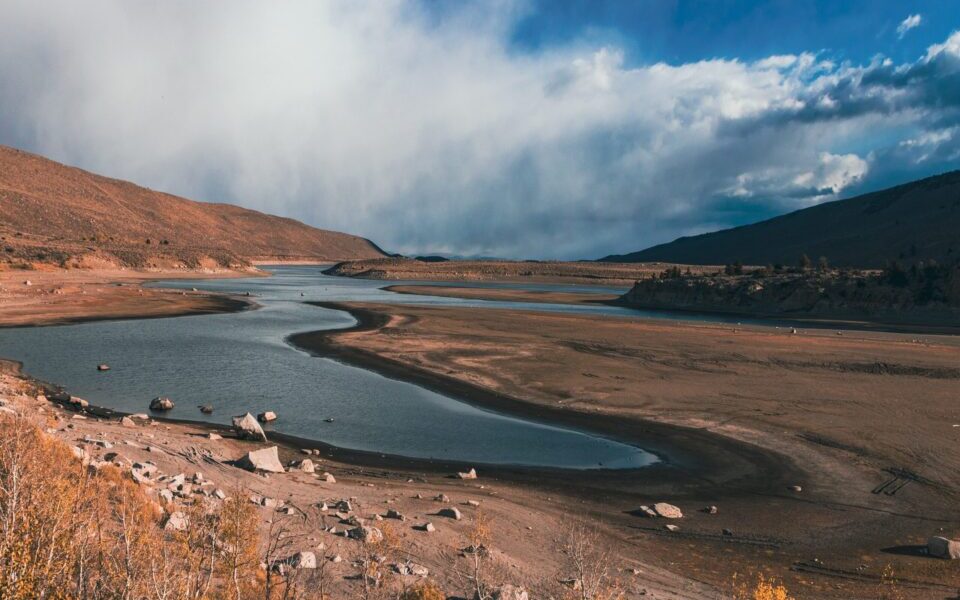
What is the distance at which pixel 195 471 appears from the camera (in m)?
15.9

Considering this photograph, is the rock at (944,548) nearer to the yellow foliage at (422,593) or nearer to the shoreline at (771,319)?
the yellow foliage at (422,593)

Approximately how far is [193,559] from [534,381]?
24.4 metres

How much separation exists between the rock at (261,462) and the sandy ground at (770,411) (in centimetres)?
831

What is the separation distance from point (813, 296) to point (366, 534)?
70.9 m

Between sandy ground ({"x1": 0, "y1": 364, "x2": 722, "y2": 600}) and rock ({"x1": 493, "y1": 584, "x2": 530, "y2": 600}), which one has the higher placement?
rock ({"x1": 493, "y1": 584, "x2": 530, "y2": 600})

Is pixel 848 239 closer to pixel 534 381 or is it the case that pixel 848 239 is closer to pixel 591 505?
pixel 534 381

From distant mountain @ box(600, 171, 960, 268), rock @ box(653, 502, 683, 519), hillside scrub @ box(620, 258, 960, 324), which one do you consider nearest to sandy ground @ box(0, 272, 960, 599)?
rock @ box(653, 502, 683, 519)

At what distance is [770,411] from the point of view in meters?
26.2

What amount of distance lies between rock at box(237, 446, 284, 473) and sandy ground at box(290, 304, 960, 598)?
8.31 meters

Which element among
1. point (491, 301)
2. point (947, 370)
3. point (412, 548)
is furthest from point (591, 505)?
point (491, 301)

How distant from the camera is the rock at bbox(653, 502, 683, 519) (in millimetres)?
15656

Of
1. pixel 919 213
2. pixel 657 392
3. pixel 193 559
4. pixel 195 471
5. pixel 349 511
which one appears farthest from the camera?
pixel 919 213

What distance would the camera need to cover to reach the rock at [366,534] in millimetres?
Result: 12016

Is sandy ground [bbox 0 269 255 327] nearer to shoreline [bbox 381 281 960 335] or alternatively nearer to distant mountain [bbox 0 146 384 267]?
distant mountain [bbox 0 146 384 267]
